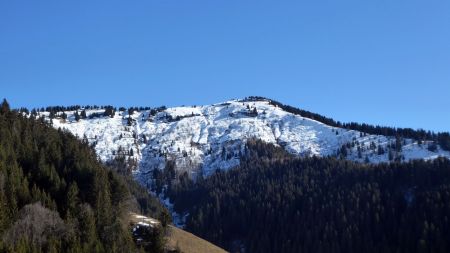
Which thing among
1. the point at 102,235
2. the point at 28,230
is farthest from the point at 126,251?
the point at 28,230

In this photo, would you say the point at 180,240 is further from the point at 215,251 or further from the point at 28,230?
the point at 28,230

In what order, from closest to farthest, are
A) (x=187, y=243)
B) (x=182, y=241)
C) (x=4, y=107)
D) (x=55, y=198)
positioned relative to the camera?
(x=55, y=198) < (x=187, y=243) < (x=182, y=241) < (x=4, y=107)

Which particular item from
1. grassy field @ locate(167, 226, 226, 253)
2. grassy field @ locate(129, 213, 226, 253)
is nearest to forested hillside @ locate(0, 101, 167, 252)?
grassy field @ locate(129, 213, 226, 253)

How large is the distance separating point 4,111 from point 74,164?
4722 centimetres

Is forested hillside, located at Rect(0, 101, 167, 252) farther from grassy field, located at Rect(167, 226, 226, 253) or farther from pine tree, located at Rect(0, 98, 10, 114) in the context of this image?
pine tree, located at Rect(0, 98, 10, 114)

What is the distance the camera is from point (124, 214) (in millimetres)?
127375

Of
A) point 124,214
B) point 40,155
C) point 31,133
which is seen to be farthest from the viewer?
point 31,133

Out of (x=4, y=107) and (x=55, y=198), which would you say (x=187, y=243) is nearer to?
(x=55, y=198)

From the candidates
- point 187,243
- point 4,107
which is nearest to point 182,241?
point 187,243

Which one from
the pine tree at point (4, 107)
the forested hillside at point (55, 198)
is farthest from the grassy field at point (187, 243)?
the pine tree at point (4, 107)

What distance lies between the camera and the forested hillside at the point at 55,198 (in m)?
100

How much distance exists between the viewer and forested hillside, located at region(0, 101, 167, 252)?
100188mm

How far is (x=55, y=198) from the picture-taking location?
124375 mm

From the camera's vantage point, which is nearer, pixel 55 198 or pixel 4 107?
pixel 55 198
